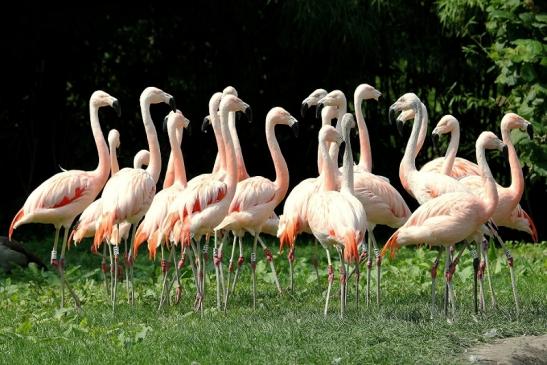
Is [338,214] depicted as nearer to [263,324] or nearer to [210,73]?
[263,324]

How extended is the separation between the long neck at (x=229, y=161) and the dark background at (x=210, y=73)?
4.26m

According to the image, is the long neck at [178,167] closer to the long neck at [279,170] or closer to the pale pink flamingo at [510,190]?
the long neck at [279,170]

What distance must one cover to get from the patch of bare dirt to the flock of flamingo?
3.06 ft

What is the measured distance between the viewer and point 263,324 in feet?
20.6

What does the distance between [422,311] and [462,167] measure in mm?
1792

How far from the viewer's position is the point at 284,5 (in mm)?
11656

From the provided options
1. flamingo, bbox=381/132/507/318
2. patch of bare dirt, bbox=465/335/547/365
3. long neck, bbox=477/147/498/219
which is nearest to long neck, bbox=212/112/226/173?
flamingo, bbox=381/132/507/318

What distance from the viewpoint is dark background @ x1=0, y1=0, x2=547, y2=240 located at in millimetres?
12109

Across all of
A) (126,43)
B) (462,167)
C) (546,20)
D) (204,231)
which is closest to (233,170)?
(204,231)

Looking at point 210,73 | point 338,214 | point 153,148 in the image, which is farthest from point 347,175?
point 210,73

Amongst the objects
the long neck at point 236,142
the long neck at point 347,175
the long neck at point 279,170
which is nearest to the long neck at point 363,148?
the long neck at point 279,170

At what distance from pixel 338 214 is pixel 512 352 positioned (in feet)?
5.23

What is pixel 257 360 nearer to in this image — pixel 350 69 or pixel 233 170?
pixel 233 170

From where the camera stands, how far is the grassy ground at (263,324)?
552 cm
